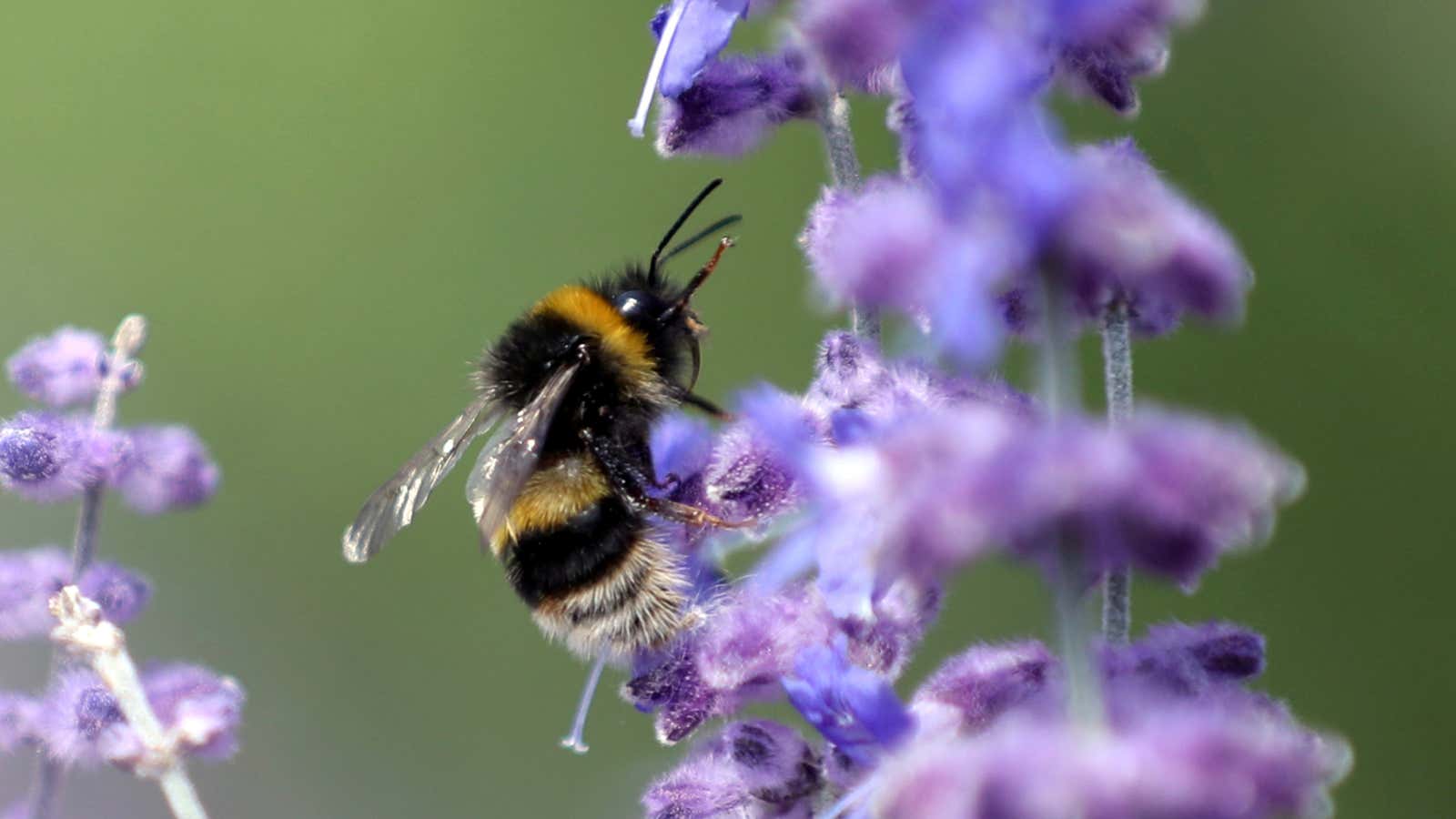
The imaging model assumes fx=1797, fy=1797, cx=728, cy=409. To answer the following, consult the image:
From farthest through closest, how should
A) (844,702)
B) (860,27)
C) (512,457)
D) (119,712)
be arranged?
(512,457) < (119,712) < (844,702) < (860,27)

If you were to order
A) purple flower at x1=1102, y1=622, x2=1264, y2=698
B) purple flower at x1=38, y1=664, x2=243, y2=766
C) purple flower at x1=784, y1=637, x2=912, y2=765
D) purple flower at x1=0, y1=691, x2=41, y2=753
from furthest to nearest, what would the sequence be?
purple flower at x1=0, y1=691, x2=41, y2=753
purple flower at x1=38, y1=664, x2=243, y2=766
purple flower at x1=784, y1=637, x2=912, y2=765
purple flower at x1=1102, y1=622, x2=1264, y2=698

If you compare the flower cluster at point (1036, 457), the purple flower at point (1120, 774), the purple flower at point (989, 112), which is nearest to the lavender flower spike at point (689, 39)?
the flower cluster at point (1036, 457)

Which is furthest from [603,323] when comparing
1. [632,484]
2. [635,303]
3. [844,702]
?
[844,702]

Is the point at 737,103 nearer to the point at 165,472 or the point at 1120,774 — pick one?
the point at 165,472

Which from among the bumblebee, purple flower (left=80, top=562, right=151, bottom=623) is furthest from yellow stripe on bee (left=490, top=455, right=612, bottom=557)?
purple flower (left=80, top=562, right=151, bottom=623)

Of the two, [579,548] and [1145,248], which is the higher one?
[579,548]

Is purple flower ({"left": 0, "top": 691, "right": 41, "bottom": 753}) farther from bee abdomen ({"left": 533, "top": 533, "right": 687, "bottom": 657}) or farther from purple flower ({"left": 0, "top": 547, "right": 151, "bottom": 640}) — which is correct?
bee abdomen ({"left": 533, "top": 533, "right": 687, "bottom": 657})
